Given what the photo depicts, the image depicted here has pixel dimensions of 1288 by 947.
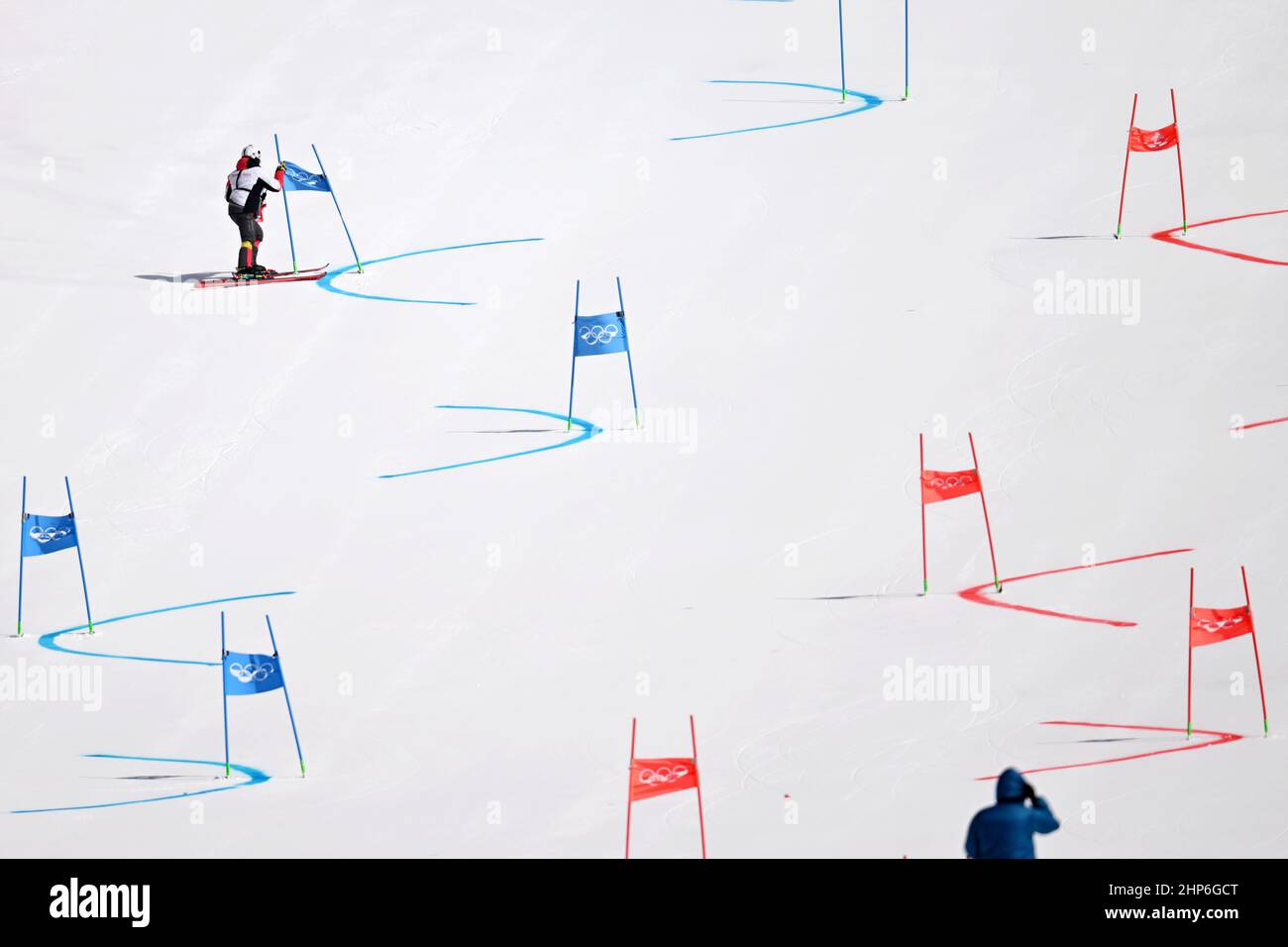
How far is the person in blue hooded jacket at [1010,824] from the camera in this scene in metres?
6.48

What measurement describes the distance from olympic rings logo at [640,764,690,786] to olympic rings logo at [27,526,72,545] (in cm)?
365

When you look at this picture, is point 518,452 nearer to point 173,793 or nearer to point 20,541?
point 20,541

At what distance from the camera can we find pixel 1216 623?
962 cm

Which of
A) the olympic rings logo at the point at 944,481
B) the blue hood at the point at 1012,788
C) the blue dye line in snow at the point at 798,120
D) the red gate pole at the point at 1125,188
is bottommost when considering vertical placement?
the blue hood at the point at 1012,788

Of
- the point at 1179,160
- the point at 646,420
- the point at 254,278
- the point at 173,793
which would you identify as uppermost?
the point at 1179,160

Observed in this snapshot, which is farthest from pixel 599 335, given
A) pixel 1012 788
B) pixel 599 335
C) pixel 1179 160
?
pixel 1012 788

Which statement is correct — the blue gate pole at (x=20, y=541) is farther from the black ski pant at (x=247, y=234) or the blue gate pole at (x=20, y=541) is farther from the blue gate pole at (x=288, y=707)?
the black ski pant at (x=247, y=234)

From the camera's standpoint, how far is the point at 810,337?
12766 mm

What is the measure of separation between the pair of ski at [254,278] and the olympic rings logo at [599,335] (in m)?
3.08

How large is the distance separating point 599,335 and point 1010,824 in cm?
528

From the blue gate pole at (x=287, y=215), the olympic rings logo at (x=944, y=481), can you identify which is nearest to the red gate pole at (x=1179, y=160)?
the olympic rings logo at (x=944, y=481)
